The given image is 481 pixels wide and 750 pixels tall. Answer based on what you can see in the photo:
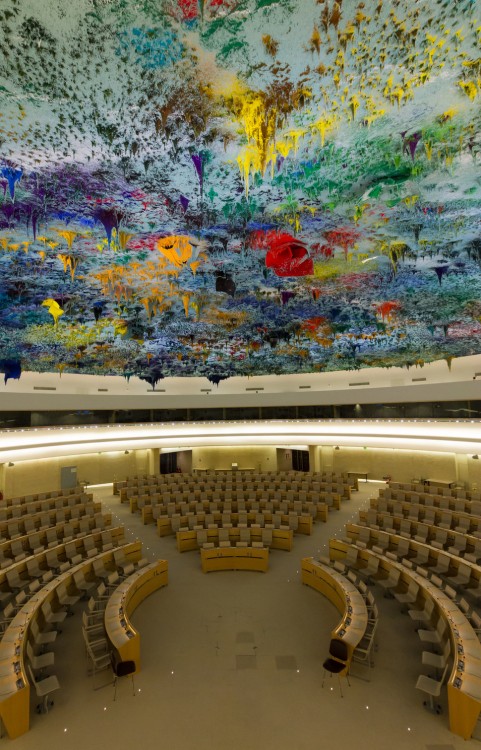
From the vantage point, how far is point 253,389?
2761 centimetres

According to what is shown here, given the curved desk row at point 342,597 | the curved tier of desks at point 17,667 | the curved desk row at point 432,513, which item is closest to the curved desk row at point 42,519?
the curved tier of desks at point 17,667

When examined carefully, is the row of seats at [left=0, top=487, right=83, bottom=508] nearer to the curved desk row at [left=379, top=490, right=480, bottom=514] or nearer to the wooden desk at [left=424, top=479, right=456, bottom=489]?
the curved desk row at [left=379, top=490, right=480, bottom=514]

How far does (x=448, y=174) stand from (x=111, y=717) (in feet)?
34.1

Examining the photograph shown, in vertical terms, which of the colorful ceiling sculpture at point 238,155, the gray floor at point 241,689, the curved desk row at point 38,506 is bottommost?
the gray floor at point 241,689

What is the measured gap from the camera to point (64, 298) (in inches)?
427

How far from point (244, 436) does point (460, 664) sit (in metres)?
22.0

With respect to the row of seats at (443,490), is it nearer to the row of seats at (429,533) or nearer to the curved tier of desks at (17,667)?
the row of seats at (429,533)

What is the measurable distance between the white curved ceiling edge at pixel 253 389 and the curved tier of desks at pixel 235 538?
35.5ft

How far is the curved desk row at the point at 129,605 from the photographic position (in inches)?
309

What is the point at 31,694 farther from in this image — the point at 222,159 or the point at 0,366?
the point at 0,366

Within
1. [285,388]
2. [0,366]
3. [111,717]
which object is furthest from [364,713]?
[285,388]

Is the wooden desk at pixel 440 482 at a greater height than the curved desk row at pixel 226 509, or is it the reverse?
the wooden desk at pixel 440 482

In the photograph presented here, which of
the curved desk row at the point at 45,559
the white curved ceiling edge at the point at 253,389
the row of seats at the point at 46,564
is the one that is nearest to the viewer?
the row of seats at the point at 46,564

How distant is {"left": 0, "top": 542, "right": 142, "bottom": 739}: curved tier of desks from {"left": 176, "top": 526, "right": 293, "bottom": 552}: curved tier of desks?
5.42 metres
